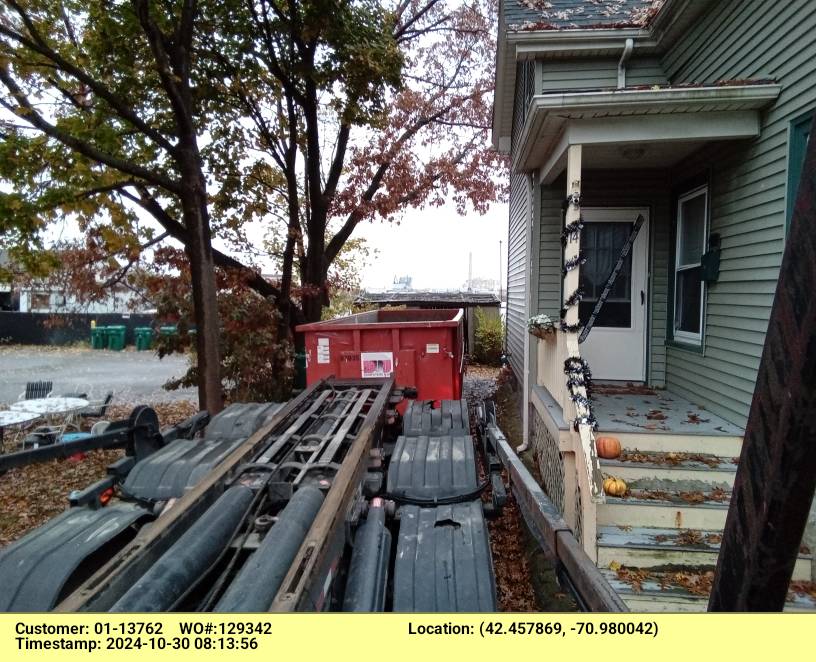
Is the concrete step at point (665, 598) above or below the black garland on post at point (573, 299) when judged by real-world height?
below

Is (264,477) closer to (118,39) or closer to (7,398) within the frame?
(118,39)

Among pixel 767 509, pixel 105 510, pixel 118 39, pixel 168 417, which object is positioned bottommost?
pixel 168 417

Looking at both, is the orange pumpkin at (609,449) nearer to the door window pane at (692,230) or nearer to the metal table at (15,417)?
the door window pane at (692,230)

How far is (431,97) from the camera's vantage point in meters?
15.6

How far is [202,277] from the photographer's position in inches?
318

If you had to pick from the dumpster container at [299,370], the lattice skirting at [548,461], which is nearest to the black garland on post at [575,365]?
the lattice skirting at [548,461]

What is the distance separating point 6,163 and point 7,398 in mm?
7882

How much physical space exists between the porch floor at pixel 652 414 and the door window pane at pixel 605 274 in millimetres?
993

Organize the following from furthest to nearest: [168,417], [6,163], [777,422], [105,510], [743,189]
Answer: [168,417] < [6,163] < [743,189] < [105,510] < [777,422]

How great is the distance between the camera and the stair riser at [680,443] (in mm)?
4730

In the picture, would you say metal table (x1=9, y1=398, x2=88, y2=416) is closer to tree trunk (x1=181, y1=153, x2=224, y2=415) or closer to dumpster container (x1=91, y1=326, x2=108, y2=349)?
tree trunk (x1=181, y1=153, x2=224, y2=415)

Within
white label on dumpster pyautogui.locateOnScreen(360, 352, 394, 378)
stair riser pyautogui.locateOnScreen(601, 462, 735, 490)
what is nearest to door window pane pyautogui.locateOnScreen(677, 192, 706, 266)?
stair riser pyautogui.locateOnScreen(601, 462, 735, 490)

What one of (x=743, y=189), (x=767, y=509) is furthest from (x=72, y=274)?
(x=767, y=509)

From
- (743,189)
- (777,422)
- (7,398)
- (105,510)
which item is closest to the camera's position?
(777,422)
